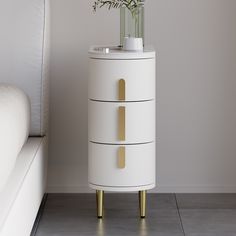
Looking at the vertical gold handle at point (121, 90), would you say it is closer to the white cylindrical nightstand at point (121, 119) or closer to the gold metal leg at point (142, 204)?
the white cylindrical nightstand at point (121, 119)

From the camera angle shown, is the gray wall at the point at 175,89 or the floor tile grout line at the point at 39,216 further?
the gray wall at the point at 175,89

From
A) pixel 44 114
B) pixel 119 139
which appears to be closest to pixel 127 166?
pixel 119 139

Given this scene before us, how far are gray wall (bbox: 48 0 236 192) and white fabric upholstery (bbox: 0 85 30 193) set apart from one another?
1.75ft

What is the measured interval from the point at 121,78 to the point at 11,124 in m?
0.65

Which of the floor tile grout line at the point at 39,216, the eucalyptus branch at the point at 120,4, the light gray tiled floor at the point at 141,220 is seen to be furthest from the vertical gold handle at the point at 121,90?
the floor tile grout line at the point at 39,216

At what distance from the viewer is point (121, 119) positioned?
2957 millimetres

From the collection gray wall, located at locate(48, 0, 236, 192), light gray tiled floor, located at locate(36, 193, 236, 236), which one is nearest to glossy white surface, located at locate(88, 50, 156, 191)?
Answer: light gray tiled floor, located at locate(36, 193, 236, 236)

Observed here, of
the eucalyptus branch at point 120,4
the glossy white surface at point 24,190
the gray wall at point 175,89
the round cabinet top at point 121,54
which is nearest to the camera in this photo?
the glossy white surface at point 24,190

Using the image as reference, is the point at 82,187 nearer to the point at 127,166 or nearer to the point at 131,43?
the point at 127,166

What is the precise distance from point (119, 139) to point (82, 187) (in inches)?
24.4

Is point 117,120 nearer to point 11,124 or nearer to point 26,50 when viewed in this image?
point 26,50

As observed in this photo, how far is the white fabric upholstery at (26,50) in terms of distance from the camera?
313 centimetres

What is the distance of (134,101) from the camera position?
2959mm

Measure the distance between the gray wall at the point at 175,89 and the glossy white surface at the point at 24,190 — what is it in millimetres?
284
